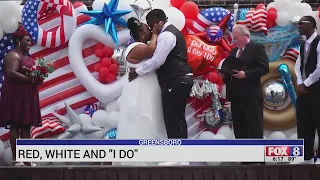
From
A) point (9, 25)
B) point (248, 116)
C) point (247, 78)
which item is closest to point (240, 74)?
point (247, 78)

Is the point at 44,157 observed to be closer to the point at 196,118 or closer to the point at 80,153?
the point at 80,153

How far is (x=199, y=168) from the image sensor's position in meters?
5.31

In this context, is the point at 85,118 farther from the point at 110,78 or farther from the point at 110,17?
the point at 110,17

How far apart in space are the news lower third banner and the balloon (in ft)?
5.03

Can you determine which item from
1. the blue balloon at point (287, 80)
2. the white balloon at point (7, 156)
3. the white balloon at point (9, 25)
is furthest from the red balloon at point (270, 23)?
the white balloon at point (7, 156)

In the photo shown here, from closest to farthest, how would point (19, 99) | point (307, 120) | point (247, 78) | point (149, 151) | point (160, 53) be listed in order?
point (149, 151), point (160, 53), point (247, 78), point (307, 120), point (19, 99)

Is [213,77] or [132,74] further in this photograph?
[213,77]

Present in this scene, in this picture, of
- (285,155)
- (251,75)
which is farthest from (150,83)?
(285,155)

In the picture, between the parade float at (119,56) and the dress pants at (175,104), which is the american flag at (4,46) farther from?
the dress pants at (175,104)

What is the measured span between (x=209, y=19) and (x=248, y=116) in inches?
49.7

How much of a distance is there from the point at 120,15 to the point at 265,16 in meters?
1.25

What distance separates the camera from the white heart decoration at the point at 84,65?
263 inches

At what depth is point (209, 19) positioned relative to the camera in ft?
22.0

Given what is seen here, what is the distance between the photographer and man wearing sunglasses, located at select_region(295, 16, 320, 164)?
19.0 feet
